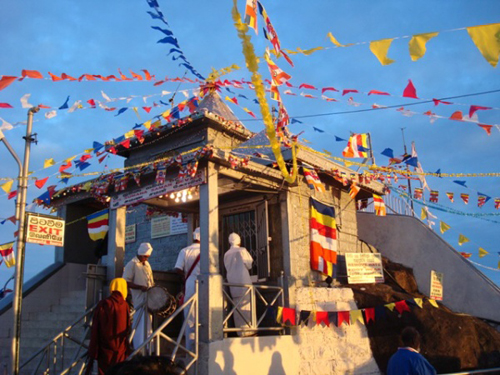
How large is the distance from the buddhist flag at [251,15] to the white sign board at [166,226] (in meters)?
8.61

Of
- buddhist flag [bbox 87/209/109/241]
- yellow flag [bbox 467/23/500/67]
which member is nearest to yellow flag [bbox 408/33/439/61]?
yellow flag [bbox 467/23/500/67]

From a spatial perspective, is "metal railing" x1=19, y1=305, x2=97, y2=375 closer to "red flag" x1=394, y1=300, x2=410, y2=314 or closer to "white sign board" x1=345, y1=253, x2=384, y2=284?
"white sign board" x1=345, y1=253, x2=384, y2=284

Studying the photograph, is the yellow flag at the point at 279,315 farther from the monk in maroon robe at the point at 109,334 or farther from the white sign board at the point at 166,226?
the white sign board at the point at 166,226

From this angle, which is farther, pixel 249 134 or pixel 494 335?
pixel 249 134

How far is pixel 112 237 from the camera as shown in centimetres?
1041

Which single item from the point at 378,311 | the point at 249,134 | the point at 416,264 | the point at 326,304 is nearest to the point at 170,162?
the point at 326,304

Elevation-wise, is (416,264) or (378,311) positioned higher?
(416,264)

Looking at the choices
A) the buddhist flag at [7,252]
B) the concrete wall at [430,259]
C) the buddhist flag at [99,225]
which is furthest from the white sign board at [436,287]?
the buddhist flag at [7,252]

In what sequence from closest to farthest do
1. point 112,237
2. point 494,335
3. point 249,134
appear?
point 112,237, point 494,335, point 249,134

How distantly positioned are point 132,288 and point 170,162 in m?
2.32

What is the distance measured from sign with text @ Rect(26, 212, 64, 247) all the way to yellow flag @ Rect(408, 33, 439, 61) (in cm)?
616

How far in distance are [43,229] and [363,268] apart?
6954 millimetres

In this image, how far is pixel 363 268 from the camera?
1168 centimetres

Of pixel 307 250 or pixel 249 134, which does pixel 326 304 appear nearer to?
pixel 307 250
